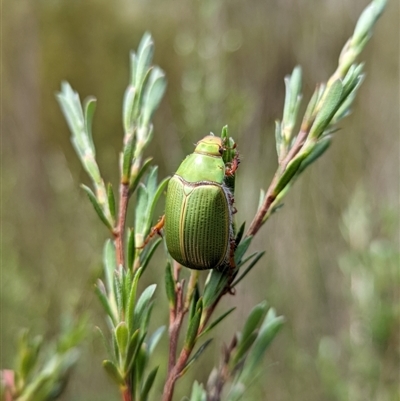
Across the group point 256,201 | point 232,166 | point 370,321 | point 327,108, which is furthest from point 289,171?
point 256,201

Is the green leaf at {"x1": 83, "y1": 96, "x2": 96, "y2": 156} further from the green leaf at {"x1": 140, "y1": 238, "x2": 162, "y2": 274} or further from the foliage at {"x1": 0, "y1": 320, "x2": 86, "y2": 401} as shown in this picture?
the foliage at {"x1": 0, "y1": 320, "x2": 86, "y2": 401}

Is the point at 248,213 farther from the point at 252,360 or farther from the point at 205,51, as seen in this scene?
the point at 252,360

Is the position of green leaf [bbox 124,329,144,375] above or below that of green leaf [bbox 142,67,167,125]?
below

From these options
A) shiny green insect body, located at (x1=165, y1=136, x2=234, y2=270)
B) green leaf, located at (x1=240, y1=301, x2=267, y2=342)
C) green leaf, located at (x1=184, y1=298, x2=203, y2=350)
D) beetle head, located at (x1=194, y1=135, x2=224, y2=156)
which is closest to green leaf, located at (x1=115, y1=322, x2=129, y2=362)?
green leaf, located at (x1=184, y1=298, x2=203, y2=350)

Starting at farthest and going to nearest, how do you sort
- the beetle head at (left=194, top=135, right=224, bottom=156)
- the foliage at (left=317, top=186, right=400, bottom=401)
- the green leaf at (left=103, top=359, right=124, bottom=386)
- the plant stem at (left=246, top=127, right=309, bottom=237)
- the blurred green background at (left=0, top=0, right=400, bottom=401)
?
the blurred green background at (left=0, top=0, right=400, bottom=401), the foliage at (left=317, top=186, right=400, bottom=401), the beetle head at (left=194, top=135, right=224, bottom=156), the plant stem at (left=246, top=127, right=309, bottom=237), the green leaf at (left=103, top=359, right=124, bottom=386)

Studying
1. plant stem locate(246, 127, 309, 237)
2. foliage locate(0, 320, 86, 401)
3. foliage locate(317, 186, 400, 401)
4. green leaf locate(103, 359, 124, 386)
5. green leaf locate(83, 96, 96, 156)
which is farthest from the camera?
foliage locate(317, 186, 400, 401)

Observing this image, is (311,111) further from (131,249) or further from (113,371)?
(113,371)

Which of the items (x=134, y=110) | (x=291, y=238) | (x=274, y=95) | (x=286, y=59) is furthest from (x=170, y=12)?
(x=134, y=110)

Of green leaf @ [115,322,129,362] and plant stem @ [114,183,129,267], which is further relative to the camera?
plant stem @ [114,183,129,267]

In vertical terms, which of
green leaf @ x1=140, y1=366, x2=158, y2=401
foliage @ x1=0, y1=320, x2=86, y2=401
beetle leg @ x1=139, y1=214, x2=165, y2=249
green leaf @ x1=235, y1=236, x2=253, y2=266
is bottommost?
foliage @ x1=0, y1=320, x2=86, y2=401
